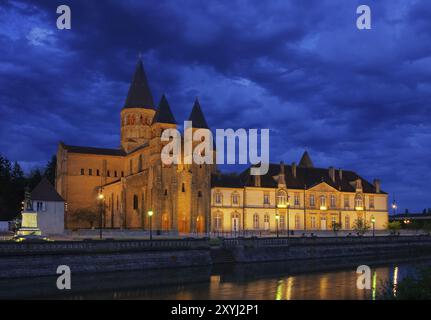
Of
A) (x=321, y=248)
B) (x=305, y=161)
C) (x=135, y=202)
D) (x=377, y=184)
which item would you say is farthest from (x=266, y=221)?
(x=305, y=161)

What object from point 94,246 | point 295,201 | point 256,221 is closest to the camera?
point 94,246

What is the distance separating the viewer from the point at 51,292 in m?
31.9

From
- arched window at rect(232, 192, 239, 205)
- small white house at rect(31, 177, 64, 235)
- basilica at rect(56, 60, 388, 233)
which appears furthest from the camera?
arched window at rect(232, 192, 239, 205)

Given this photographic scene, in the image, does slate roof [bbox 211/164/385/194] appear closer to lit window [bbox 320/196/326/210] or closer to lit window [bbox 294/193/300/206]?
lit window [bbox 294/193/300/206]

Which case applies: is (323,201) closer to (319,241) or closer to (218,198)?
(218,198)

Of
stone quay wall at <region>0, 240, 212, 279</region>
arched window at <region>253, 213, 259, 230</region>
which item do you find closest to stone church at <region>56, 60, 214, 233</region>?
arched window at <region>253, 213, 259, 230</region>

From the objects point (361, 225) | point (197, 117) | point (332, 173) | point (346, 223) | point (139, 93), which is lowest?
point (361, 225)

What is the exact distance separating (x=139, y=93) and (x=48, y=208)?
40.2m

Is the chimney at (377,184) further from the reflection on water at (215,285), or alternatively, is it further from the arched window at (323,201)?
the reflection on water at (215,285)

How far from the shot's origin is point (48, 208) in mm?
59281

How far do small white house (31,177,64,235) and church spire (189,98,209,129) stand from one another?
956 inches

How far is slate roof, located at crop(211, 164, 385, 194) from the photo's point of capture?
77688mm
